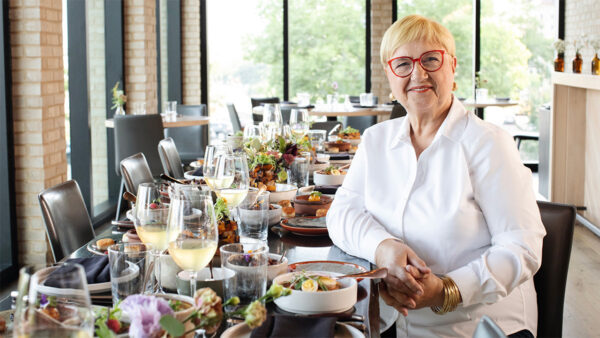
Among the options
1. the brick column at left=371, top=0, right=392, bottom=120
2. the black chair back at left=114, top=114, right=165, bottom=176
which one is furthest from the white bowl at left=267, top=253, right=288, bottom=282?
the brick column at left=371, top=0, right=392, bottom=120

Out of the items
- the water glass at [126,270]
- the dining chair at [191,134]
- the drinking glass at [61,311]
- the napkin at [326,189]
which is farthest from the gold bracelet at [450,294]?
the dining chair at [191,134]

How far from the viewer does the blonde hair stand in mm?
1994

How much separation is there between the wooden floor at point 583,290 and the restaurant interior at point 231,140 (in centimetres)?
2

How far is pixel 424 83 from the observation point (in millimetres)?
2018

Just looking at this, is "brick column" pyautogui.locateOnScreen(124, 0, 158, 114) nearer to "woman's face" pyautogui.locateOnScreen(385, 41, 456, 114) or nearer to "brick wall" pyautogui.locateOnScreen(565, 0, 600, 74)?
"brick wall" pyautogui.locateOnScreen(565, 0, 600, 74)

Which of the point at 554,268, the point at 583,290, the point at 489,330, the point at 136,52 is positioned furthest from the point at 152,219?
the point at 136,52

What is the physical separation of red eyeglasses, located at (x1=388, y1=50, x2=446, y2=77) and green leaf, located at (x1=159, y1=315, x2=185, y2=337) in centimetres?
131

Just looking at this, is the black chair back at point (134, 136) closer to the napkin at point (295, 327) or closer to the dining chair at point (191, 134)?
the dining chair at point (191, 134)

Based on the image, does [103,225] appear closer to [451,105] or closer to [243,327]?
[451,105]

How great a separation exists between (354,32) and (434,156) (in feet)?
28.9

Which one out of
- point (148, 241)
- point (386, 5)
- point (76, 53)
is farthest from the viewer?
point (386, 5)

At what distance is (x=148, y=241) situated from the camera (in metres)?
1.49

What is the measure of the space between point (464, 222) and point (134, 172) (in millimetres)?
1733

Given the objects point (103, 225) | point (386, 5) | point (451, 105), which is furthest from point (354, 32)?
point (451, 105)
